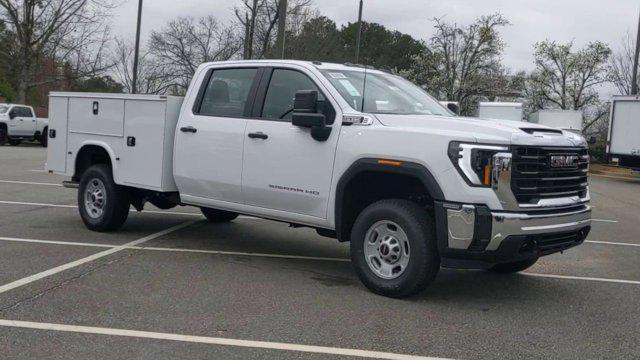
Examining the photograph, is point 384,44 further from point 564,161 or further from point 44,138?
point 564,161

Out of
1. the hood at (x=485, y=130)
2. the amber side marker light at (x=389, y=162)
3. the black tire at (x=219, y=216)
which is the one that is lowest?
the black tire at (x=219, y=216)

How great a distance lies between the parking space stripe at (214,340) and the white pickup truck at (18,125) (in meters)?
27.0

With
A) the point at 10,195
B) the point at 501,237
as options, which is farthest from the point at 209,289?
the point at 10,195

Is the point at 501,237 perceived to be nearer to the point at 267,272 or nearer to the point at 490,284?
the point at 490,284

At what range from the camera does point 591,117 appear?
43062 mm

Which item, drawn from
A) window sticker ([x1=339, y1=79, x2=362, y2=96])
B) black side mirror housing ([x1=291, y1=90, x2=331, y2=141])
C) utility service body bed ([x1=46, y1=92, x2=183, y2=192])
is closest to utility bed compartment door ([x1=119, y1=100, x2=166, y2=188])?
utility service body bed ([x1=46, y1=92, x2=183, y2=192])

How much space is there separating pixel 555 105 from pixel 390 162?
40391 mm

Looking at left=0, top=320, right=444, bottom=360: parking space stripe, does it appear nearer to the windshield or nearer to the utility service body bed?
the windshield

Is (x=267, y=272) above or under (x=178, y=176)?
under

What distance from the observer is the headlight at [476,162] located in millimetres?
5230

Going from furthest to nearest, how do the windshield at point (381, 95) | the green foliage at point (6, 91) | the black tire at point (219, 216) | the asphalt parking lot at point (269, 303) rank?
the green foliage at point (6, 91)
the black tire at point (219, 216)
the windshield at point (381, 95)
the asphalt parking lot at point (269, 303)

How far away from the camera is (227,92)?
23.7 ft

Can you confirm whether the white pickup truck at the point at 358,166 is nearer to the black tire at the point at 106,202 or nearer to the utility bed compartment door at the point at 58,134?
the black tire at the point at 106,202

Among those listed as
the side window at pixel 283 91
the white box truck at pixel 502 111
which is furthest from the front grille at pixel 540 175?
the white box truck at pixel 502 111
